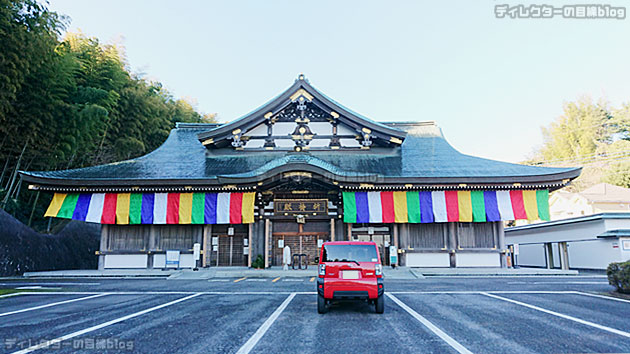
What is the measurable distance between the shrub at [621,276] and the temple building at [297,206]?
7550 millimetres

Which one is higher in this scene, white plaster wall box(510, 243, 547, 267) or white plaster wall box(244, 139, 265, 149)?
white plaster wall box(244, 139, 265, 149)

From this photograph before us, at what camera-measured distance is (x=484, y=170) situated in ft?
59.4


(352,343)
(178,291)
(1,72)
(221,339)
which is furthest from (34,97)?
(352,343)

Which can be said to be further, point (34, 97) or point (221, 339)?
point (34, 97)

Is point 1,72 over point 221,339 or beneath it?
over

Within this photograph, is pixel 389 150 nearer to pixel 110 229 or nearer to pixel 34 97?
pixel 110 229

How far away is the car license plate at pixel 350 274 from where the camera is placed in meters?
7.09

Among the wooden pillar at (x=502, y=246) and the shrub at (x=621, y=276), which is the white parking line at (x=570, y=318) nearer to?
the shrub at (x=621, y=276)

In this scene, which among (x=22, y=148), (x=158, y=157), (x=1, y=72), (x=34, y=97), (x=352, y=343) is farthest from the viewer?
(x=158, y=157)

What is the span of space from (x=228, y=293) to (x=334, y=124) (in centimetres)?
1268

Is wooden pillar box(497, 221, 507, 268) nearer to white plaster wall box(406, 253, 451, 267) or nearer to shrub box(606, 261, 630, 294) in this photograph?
white plaster wall box(406, 253, 451, 267)

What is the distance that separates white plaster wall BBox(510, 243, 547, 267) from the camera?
967 inches

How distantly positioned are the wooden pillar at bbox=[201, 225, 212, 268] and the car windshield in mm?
12054

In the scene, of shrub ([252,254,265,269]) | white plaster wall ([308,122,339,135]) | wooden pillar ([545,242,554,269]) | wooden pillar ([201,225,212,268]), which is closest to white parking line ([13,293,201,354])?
shrub ([252,254,265,269])
